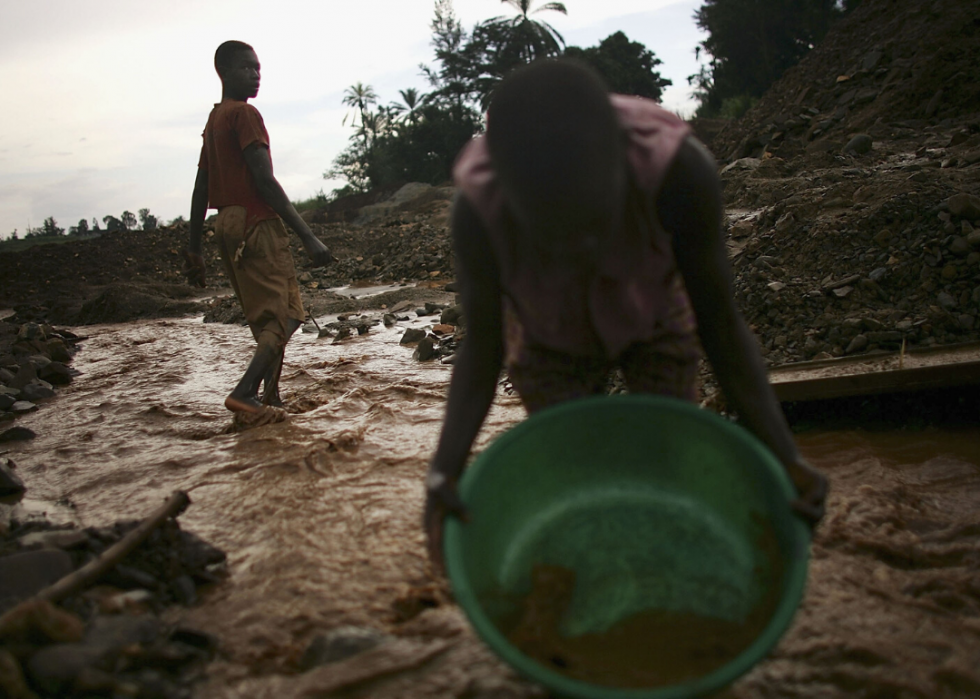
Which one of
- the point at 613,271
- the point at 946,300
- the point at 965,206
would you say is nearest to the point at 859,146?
the point at 965,206

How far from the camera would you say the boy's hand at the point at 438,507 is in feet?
3.81

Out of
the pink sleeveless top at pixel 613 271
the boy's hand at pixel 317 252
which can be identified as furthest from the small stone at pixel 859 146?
the pink sleeveless top at pixel 613 271

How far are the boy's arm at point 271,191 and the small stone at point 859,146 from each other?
21.2ft

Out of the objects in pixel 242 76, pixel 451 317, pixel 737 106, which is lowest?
pixel 451 317

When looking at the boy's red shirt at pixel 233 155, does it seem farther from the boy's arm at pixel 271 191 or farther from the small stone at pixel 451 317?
the small stone at pixel 451 317

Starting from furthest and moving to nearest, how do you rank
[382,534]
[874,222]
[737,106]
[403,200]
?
[403,200], [737,106], [874,222], [382,534]

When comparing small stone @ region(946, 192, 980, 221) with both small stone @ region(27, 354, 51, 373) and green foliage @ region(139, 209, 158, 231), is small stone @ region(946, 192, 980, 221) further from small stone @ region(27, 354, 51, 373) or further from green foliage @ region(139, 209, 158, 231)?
green foliage @ region(139, 209, 158, 231)

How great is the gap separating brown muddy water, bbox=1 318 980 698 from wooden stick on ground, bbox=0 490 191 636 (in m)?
0.24

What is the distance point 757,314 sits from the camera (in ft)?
13.0

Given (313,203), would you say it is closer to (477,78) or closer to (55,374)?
(477,78)

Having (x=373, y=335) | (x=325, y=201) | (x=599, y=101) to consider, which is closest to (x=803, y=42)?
(x=325, y=201)

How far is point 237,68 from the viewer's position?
350 centimetres

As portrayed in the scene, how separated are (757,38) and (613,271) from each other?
24530mm

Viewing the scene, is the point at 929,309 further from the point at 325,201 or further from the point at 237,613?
the point at 325,201
